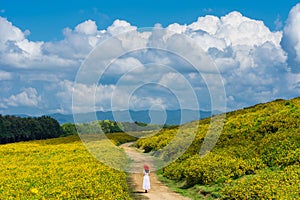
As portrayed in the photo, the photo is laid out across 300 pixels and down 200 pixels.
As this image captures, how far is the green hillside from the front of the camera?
17.2m

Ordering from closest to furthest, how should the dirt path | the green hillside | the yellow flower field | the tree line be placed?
the yellow flower field → the green hillside → the dirt path → the tree line

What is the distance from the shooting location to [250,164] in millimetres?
23312

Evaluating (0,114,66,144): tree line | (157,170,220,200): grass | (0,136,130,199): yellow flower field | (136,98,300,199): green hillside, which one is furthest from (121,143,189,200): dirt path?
(0,114,66,144): tree line

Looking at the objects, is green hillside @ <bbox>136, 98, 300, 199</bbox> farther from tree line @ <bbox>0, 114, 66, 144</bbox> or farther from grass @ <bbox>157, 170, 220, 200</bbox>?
tree line @ <bbox>0, 114, 66, 144</bbox>

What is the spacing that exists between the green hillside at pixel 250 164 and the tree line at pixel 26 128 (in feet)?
254

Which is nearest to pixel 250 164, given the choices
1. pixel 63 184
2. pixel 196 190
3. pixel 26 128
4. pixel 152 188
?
pixel 196 190

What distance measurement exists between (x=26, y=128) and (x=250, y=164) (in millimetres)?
91947

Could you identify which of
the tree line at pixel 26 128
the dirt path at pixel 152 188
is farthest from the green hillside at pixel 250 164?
the tree line at pixel 26 128

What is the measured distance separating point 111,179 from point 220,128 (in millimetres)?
19357

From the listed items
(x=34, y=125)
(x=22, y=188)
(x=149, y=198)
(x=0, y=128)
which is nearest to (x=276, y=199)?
(x=149, y=198)

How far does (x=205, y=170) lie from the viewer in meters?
23.0

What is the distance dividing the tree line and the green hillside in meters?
77.3

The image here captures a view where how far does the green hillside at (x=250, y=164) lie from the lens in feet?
56.4

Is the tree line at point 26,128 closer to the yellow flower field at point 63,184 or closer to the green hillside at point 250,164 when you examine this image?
the green hillside at point 250,164
